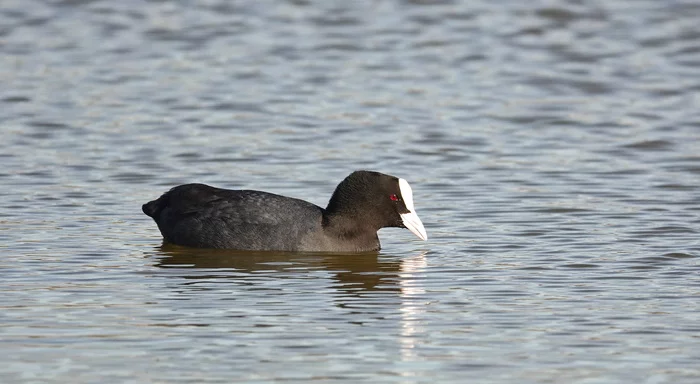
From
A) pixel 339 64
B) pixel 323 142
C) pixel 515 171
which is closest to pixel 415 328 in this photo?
pixel 515 171

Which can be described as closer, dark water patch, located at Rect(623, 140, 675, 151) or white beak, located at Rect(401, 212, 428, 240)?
white beak, located at Rect(401, 212, 428, 240)

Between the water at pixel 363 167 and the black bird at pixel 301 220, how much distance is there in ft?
0.52

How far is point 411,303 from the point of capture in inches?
352

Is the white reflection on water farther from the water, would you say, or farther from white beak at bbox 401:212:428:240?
white beak at bbox 401:212:428:240

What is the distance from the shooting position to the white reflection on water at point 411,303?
7.82m

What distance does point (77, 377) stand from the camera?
712cm

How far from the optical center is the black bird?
10.8 m

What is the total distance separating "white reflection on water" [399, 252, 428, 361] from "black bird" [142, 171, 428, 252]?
0.44 meters

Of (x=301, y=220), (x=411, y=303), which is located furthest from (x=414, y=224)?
(x=411, y=303)

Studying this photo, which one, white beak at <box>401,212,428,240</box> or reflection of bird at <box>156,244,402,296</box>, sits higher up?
white beak at <box>401,212,428,240</box>

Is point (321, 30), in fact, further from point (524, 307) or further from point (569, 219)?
point (524, 307)

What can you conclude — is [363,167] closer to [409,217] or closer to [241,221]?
[409,217]

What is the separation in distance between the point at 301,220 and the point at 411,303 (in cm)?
206

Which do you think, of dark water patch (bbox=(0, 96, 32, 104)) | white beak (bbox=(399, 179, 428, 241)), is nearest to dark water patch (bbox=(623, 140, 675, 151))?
white beak (bbox=(399, 179, 428, 241))
